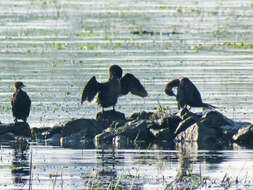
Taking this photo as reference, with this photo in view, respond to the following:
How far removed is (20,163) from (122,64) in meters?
14.5

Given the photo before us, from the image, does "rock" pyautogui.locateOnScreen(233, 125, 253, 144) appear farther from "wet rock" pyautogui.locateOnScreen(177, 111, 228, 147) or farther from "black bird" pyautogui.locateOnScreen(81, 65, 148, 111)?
"black bird" pyautogui.locateOnScreen(81, 65, 148, 111)

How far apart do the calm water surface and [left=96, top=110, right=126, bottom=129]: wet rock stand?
1.13 m

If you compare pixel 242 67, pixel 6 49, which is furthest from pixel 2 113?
pixel 6 49

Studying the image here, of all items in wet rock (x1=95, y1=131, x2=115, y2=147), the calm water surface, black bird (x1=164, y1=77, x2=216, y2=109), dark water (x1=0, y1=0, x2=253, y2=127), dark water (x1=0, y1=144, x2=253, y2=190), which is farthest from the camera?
dark water (x1=0, y1=0, x2=253, y2=127)

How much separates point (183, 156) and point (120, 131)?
2431 millimetres

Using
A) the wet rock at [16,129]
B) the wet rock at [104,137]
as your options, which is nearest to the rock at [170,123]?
the wet rock at [104,137]

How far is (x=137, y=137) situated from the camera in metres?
17.8

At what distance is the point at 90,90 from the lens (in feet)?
63.9

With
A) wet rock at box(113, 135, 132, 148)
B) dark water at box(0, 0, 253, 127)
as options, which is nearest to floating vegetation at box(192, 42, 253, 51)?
dark water at box(0, 0, 253, 127)

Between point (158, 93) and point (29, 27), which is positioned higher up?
point (29, 27)

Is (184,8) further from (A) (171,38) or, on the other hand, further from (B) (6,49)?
(B) (6,49)

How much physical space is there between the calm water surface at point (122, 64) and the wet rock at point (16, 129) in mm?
1123

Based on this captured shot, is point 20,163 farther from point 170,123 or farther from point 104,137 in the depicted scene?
point 170,123

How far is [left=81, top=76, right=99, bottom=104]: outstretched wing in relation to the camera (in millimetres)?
19344
